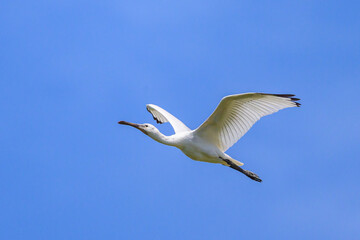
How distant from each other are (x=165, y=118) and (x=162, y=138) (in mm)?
3164

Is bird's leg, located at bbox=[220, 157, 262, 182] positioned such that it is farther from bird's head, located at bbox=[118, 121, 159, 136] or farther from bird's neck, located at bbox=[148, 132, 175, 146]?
bird's head, located at bbox=[118, 121, 159, 136]

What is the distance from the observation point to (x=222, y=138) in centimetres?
1558

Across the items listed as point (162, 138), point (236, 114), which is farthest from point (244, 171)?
point (162, 138)

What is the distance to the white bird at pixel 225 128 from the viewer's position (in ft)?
48.3

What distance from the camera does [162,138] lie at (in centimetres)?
1548

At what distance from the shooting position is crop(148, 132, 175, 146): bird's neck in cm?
1545

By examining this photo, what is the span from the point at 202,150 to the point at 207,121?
722 millimetres

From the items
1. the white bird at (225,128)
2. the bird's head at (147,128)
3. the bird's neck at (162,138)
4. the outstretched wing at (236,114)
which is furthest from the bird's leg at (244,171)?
the bird's head at (147,128)

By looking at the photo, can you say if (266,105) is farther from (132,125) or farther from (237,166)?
(132,125)

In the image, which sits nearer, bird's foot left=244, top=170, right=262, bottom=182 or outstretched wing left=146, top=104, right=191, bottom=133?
bird's foot left=244, top=170, right=262, bottom=182

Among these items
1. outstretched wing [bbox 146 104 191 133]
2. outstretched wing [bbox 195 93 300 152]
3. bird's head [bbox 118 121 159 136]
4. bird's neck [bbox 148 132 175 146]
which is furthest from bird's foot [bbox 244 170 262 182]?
bird's head [bbox 118 121 159 136]

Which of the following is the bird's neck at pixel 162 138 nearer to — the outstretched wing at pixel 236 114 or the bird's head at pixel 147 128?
the bird's head at pixel 147 128

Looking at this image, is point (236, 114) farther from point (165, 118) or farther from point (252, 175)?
point (165, 118)

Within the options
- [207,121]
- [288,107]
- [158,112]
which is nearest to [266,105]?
[288,107]
